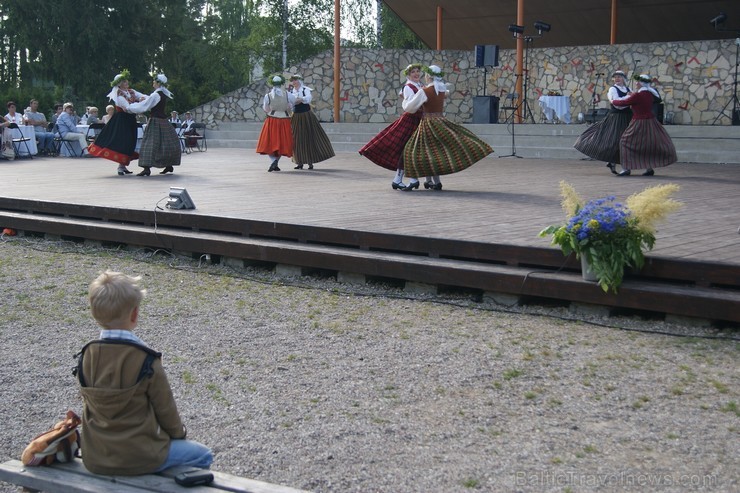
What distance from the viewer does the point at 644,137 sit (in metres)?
12.4

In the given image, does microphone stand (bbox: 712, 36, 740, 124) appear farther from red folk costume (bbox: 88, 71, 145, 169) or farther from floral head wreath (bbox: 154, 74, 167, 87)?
red folk costume (bbox: 88, 71, 145, 169)

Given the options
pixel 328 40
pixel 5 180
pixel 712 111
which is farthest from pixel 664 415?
pixel 328 40

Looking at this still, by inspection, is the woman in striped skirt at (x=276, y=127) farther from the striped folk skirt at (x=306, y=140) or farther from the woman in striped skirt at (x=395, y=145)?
the woman in striped skirt at (x=395, y=145)

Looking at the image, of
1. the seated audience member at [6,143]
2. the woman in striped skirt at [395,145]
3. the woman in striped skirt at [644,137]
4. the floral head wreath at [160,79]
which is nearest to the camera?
A: the woman in striped skirt at [395,145]

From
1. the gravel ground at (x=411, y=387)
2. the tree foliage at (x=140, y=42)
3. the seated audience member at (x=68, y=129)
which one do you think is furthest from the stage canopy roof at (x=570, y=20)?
the gravel ground at (x=411, y=387)

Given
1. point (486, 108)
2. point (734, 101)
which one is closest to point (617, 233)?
point (734, 101)

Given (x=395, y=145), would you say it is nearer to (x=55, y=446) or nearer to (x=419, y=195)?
(x=419, y=195)

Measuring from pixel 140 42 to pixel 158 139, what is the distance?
25.5 m

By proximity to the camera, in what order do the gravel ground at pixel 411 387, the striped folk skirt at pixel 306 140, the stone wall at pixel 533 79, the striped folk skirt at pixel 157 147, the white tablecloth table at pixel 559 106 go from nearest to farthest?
the gravel ground at pixel 411 387
the striped folk skirt at pixel 157 147
the striped folk skirt at pixel 306 140
the stone wall at pixel 533 79
the white tablecloth table at pixel 559 106

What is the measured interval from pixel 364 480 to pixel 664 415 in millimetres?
1352

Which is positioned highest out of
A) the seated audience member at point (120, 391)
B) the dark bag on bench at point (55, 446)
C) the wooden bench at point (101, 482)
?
the seated audience member at point (120, 391)

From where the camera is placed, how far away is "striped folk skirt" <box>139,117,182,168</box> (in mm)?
13469

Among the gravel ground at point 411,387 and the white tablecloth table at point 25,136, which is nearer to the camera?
the gravel ground at point 411,387

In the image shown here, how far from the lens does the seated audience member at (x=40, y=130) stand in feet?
65.5
